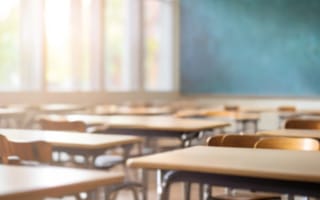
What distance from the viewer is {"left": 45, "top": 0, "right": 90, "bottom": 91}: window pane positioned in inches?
317

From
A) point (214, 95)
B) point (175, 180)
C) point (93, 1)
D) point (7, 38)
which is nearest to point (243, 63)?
point (214, 95)

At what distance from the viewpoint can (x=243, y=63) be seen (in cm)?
1030

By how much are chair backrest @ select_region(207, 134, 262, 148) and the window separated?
5.13 m

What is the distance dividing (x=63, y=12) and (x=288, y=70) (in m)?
4.26

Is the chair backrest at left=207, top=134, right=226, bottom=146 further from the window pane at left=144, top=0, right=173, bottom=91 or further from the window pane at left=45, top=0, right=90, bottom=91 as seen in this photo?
the window pane at left=144, top=0, right=173, bottom=91

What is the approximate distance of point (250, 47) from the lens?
1023 centimetres

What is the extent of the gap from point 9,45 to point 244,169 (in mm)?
6219

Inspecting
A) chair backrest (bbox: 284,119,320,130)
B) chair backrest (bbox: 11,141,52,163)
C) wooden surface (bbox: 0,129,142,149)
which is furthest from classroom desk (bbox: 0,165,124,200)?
chair backrest (bbox: 284,119,320,130)

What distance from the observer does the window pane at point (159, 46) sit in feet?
34.4

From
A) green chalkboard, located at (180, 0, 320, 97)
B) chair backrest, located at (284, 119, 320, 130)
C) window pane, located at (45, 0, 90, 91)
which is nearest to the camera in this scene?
chair backrest, located at (284, 119, 320, 130)

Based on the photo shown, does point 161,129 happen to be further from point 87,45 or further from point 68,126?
point 87,45

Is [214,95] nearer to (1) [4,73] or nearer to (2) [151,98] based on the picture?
(2) [151,98]

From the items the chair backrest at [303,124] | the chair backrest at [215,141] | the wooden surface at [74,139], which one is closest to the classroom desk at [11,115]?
the wooden surface at [74,139]

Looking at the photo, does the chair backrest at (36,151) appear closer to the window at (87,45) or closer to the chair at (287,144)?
the chair at (287,144)
